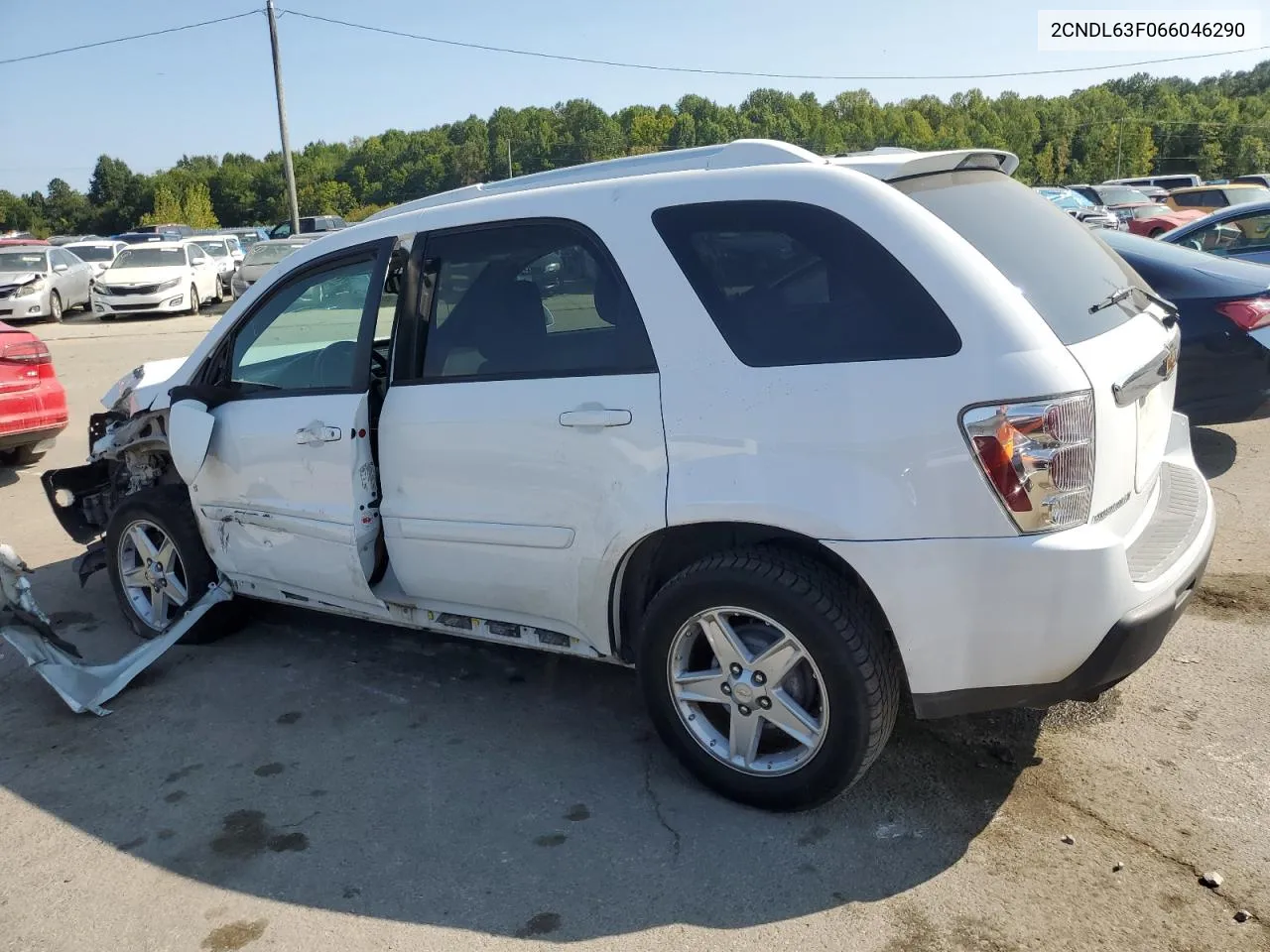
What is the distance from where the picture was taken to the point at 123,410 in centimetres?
516

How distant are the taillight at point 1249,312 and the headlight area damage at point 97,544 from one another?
5.69 m

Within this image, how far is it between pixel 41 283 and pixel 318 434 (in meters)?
20.9

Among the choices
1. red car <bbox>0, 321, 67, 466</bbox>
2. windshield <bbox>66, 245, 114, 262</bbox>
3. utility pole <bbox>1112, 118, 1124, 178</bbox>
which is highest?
utility pole <bbox>1112, 118, 1124, 178</bbox>

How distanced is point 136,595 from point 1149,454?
4381mm

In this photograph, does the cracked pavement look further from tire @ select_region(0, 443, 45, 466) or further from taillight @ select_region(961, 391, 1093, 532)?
tire @ select_region(0, 443, 45, 466)

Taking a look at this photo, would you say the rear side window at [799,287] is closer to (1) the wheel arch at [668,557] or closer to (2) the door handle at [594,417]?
(2) the door handle at [594,417]

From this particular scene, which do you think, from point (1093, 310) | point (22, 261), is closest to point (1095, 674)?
point (1093, 310)

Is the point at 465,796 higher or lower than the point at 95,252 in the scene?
lower

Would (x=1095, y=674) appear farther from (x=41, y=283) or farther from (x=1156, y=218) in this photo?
(x=41, y=283)

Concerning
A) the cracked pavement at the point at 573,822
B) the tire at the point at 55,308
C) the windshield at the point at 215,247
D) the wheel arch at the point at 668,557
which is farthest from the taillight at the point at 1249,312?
the windshield at the point at 215,247

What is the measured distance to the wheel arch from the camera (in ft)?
10.0

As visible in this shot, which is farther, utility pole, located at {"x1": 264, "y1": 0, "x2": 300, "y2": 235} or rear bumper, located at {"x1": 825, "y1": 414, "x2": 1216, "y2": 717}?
utility pole, located at {"x1": 264, "y1": 0, "x2": 300, "y2": 235}

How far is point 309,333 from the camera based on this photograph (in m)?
4.34

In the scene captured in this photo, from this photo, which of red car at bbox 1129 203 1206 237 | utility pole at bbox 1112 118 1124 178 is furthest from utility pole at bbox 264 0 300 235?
utility pole at bbox 1112 118 1124 178
